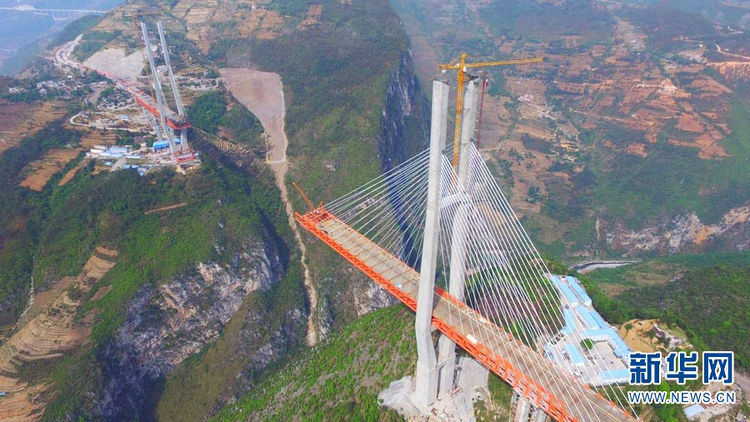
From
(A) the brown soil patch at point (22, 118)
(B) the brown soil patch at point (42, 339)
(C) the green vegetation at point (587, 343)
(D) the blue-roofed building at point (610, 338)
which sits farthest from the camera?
(A) the brown soil patch at point (22, 118)

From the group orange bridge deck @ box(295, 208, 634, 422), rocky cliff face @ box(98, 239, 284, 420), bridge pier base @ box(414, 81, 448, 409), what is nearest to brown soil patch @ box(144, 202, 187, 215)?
rocky cliff face @ box(98, 239, 284, 420)

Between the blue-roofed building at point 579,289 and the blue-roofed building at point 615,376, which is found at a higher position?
the blue-roofed building at point 615,376

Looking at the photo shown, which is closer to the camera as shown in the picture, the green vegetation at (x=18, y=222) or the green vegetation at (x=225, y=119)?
the green vegetation at (x=18, y=222)

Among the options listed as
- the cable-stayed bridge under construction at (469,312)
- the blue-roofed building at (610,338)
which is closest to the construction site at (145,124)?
the cable-stayed bridge under construction at (469,312)

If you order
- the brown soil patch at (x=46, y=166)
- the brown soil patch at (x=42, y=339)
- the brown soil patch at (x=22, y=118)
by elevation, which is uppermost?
the brown soil patch at (x=22, y=118)

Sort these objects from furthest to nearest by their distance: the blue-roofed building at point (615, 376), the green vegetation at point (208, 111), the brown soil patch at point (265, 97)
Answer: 1. the brown soil patch at point (265, 97)
2. the green vegetation at point (208, 111)
3. the blue-roofed building at point (615, 376)

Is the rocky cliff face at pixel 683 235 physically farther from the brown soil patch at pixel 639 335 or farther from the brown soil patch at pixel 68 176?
the brown soil patch at pixel 68 176

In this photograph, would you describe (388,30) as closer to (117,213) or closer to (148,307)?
(117,213)
